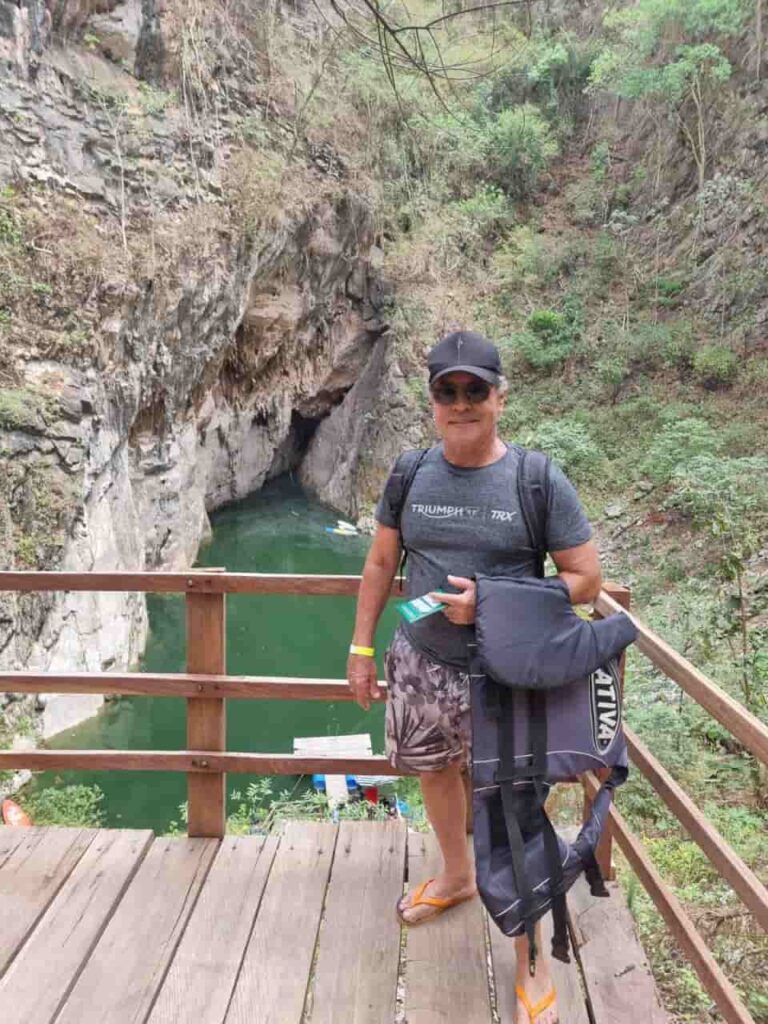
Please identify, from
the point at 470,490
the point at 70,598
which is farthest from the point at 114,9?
the point at 470,490

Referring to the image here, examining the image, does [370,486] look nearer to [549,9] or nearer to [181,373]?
[181,373]

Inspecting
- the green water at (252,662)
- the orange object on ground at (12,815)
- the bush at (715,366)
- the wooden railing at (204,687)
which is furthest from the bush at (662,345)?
the orange object on ground at (12,815)

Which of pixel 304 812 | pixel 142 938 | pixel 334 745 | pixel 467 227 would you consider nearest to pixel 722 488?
pixel 334 745

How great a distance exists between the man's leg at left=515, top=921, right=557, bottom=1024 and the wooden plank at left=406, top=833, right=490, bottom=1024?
0.30 ft

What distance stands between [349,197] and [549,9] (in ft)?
25.0

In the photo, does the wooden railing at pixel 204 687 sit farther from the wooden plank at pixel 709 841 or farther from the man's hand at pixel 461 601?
the man's hand at pixel 461 601

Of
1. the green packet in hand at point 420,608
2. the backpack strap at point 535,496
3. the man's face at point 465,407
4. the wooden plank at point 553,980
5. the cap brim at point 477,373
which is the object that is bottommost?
the wooden plank at point 553,980

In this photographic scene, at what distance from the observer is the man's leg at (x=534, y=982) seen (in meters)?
1.54

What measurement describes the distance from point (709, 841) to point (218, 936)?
1299 mm

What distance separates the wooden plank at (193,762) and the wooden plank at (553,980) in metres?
0.59

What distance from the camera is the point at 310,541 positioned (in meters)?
16.9

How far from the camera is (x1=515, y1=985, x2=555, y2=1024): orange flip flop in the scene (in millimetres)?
1531

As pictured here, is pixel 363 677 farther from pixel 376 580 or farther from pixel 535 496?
pixel 535 496

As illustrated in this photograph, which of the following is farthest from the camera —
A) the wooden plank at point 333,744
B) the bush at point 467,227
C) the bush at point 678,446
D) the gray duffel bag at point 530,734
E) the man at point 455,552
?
the bush at point 467,227
